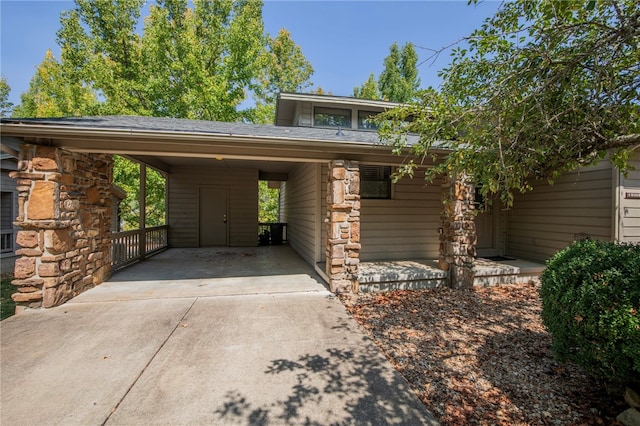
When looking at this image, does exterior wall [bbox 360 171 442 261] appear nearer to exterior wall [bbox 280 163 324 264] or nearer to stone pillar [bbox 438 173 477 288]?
exterior wall [bbox 280 163 324 264]

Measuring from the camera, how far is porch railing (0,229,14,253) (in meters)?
7.91

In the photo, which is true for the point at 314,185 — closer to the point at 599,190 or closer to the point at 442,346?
the point at 442,346

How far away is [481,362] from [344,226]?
2652 mm

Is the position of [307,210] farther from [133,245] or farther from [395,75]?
[395,75]

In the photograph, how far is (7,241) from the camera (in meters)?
8.09

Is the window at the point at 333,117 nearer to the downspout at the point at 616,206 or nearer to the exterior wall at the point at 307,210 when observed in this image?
the exterior wall at the point at 307,210

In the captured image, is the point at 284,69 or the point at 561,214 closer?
the point at 561,214

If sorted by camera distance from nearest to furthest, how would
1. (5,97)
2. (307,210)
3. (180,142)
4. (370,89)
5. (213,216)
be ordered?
1. (180,142)
2. (307,210)
3. (213,216)
4. (370,89)
5. (5,97)

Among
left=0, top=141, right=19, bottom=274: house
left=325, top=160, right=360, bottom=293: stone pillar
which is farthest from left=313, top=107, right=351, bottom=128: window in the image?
left=0, top=141, right=19, bottom=274: house

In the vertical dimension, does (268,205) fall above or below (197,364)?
A: above

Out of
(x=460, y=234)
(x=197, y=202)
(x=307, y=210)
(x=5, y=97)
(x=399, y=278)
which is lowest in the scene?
(x=399, y=278)

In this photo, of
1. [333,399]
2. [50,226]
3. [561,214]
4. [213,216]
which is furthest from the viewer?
[213,216]

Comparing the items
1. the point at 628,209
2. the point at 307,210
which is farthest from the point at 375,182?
the point at 628,209

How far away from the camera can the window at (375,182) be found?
21.1 ft
